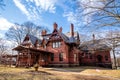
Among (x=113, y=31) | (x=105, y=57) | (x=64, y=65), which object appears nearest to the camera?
(x=113, y=31)

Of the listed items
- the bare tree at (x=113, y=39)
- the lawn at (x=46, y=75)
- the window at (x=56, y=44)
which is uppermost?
the window at (x=56, y=44)

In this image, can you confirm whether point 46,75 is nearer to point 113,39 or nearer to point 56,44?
point 113,39

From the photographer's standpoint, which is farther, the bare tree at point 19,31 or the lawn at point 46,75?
the bare tree at point 19,31

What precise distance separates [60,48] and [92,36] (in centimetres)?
2053

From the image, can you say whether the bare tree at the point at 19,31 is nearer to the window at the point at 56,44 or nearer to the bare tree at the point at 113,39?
the window at the point at 56,44

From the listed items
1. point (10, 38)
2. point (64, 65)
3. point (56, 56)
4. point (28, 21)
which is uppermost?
point (28, 21)

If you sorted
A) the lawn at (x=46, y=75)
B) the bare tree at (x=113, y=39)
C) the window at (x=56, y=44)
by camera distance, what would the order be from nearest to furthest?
the bare tree at (x=113, y=39)
the lawn at (x=46, y=75)
the window at (x=56, y=44)

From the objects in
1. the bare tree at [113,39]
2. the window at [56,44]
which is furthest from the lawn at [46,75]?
the window at [56,44]

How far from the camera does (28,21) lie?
47.1 m

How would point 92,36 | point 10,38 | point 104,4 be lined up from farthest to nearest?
point 10,38 → point 92,36 → point 104,4

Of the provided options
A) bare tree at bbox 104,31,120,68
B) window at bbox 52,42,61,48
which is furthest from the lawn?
window at bbox 52,42,61,48

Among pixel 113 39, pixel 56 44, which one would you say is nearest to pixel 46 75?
pixel 113 39

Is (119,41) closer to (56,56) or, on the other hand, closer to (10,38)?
(56,56)

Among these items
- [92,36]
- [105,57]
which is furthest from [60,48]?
[92,36]
